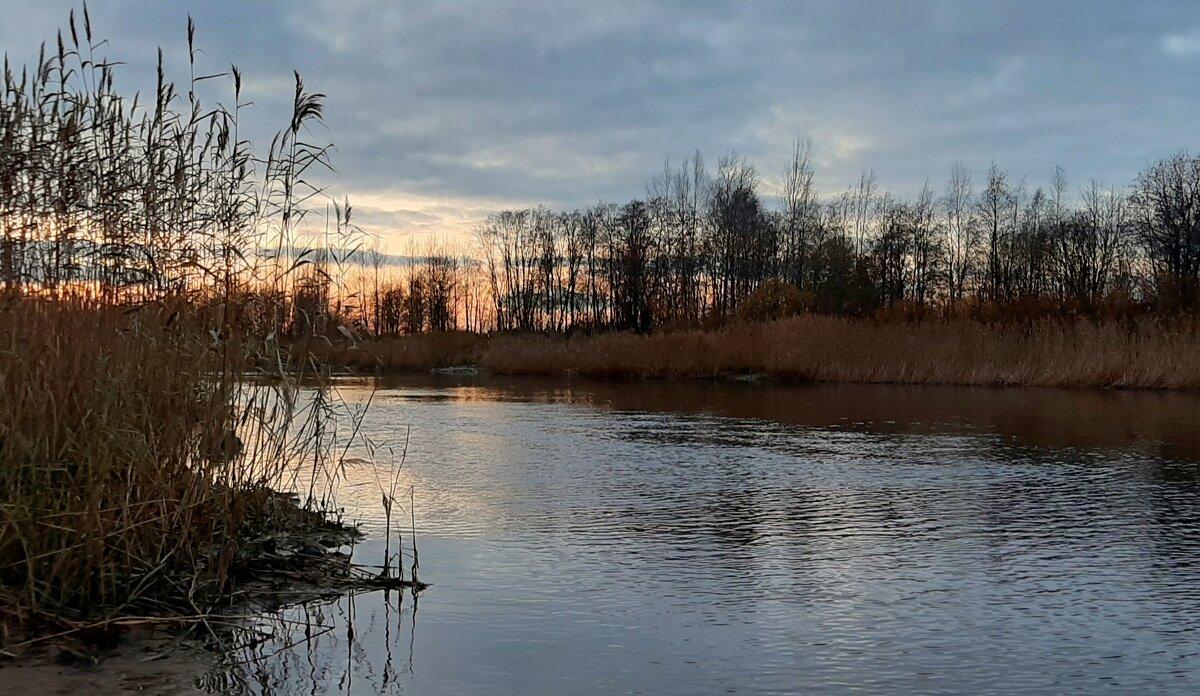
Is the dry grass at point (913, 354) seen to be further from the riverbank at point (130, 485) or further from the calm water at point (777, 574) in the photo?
the riverbank at point (130, 485)

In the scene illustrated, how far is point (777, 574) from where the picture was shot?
4078 millimetres

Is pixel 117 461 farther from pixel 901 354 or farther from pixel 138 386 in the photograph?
pixel 901 354

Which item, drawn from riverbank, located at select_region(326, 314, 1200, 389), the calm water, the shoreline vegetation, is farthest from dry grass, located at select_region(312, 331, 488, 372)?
the shoreline vegetation

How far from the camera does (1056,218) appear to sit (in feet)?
166

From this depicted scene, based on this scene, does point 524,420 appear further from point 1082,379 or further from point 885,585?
point 1082,379

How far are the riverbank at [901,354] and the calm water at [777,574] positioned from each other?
10286 millimetres

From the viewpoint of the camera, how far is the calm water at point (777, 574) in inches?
115

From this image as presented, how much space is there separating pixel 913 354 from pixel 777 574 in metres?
17.8

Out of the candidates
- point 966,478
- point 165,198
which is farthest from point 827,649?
point 966,478

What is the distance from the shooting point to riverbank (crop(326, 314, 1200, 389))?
59.5 feet

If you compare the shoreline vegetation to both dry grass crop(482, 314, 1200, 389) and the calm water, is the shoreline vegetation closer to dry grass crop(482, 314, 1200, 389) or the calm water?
the calm water

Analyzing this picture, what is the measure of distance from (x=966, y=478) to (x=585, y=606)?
409cm

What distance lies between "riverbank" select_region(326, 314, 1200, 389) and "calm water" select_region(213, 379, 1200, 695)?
1029 centimetres

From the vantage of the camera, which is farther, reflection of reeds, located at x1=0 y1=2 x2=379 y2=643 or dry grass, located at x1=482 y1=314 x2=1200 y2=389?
dry grass, located at x1=482 y1=314 x2=1200 y2=389
